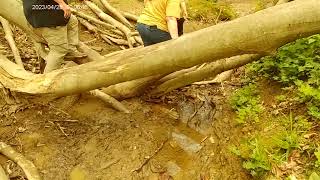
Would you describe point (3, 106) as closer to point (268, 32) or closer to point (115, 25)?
point (115, 25)

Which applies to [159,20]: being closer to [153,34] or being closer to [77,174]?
[153,34]

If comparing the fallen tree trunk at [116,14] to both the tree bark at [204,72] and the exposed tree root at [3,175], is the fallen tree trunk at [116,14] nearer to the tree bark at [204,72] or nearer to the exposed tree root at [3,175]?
the tree bark at [204,72]

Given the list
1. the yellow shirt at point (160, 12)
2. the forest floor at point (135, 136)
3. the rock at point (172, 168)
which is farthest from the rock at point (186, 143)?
the yellow shirt at point (160, 12)

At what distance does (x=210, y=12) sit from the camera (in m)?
8.41

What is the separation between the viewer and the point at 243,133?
15.9 feet

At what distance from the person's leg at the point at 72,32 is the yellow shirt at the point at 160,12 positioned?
722 mm

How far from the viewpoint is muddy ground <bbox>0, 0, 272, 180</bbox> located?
15.6 feet

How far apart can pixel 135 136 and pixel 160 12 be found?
140 cm

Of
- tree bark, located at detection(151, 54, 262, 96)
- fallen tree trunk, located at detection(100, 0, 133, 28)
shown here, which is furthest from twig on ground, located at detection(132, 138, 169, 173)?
fallen tree trunk, located at detection(100, 0, 133, 28)

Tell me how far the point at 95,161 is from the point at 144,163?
1.69 ft

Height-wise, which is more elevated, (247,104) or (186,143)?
(247,104)

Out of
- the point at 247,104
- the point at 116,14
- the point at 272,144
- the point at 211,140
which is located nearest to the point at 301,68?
the point at 247,104

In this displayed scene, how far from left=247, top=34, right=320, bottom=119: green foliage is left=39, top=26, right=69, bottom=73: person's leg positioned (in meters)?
2.29

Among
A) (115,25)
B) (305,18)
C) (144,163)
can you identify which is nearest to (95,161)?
(144,163)
